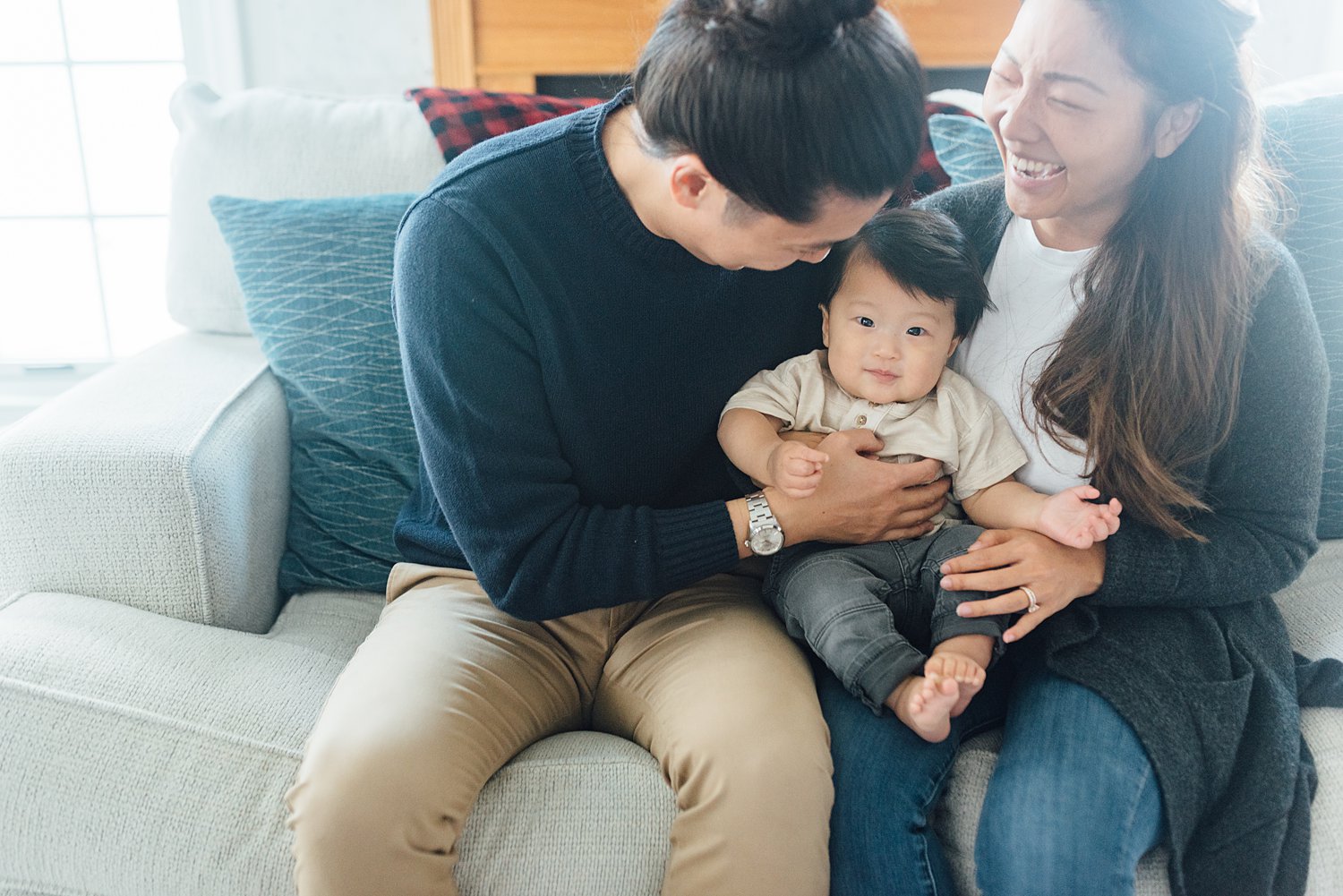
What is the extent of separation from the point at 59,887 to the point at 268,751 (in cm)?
26

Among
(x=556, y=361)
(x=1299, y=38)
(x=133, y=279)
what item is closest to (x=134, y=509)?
(x=556, y=361)

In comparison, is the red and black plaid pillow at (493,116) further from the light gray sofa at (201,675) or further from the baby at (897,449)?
the baby at (897,449)

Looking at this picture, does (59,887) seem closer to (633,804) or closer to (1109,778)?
(633,804)

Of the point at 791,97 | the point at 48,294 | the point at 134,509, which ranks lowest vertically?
the point at 48,294

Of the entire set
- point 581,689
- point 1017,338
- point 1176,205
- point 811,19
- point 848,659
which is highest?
point 811,19

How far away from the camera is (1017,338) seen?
1292mm

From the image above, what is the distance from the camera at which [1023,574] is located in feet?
3.84

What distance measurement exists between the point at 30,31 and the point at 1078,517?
2519 millimetres

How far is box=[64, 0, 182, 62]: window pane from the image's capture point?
2404 millimetres

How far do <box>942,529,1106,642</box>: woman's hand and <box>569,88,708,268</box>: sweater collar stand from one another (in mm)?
486

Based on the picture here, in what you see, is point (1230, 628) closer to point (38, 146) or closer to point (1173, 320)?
point (1173, 320)

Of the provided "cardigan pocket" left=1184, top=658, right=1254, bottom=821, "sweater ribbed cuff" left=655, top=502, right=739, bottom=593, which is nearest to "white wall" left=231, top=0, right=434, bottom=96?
"sweater ribbed cuff" left=655, top=502, right=739, bottom=593

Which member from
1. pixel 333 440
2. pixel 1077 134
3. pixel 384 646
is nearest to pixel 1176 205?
pixel 1077 134

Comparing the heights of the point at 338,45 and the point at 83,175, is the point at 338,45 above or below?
above
